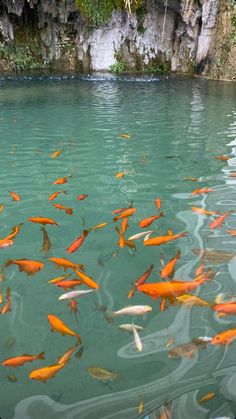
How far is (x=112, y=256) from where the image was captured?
10.2 feet

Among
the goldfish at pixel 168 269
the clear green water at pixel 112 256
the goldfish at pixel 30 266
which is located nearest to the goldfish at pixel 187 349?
the clear green water at pixel 112 256

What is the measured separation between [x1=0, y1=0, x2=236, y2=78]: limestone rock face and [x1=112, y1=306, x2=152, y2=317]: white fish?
16106 millimetres

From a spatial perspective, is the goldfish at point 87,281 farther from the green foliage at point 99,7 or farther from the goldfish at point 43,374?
the green foliage at point 99,7

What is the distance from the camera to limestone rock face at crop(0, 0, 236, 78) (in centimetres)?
1700

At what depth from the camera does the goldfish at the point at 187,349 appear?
212 cm

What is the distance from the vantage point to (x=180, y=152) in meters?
6.04

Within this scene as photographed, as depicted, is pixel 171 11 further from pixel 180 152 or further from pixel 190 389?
pixel 190 389

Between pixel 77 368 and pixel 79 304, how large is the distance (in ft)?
1.73

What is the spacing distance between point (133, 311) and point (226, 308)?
0.58 metres

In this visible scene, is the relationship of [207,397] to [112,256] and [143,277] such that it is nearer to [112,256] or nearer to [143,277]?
[143,277]

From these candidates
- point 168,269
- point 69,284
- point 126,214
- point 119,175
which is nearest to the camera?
point 69,284

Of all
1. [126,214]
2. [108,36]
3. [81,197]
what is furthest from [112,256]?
[108,36]

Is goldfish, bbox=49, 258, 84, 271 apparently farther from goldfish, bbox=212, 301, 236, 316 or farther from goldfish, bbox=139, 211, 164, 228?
goldfish, bbox=212, 301, 236, 316

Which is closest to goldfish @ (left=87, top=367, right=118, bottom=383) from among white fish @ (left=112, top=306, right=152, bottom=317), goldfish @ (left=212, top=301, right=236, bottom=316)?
white fish @ (left=112, top=306, right=152, bottom=317)
